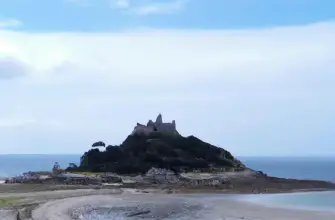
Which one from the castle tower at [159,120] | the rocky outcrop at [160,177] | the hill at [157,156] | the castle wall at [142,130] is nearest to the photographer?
the rocky outcrop at [160,177]

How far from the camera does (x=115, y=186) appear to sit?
76.5 meters

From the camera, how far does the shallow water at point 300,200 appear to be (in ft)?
194

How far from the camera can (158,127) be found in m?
106

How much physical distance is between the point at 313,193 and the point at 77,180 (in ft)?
99.9

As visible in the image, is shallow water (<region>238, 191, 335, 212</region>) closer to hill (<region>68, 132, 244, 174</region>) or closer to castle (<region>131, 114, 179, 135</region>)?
hill (<region>68, 132, 244, 174</region>)

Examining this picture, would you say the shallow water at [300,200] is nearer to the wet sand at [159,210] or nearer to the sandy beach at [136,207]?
the sandy beach at [136,207]

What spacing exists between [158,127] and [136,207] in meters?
50.2

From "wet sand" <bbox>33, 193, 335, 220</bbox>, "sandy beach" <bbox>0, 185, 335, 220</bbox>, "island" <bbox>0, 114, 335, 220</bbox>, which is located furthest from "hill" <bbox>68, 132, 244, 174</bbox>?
"wet sand" <bbox>33, 193, 335, 220</bbox>

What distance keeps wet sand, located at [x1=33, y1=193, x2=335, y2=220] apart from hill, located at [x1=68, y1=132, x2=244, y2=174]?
88.9 ft

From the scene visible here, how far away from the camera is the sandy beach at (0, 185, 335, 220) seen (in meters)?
48.4

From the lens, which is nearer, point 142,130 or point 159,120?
point 142,130

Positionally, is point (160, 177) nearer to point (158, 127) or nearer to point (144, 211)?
point (158, 127)

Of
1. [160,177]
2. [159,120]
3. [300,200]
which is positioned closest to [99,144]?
[159,120]

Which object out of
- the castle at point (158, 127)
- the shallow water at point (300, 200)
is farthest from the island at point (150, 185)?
the shallow water at point (300, 200)
